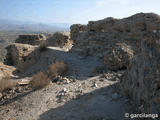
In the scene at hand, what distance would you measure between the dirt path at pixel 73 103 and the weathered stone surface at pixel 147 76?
21.0 inches

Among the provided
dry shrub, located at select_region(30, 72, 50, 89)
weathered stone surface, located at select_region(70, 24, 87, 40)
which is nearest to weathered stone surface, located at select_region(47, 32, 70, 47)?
weathered stone surface, located at select_region(70, 24, 87, 40)

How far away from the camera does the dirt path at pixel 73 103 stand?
4.99 metres

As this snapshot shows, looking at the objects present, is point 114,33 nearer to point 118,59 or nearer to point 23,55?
point 118,59

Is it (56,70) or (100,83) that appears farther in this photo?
(56,70)

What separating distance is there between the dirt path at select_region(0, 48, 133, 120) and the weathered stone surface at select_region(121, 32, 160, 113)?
532mm

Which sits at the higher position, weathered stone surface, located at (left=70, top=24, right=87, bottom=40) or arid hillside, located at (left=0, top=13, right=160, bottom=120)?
weathered stone surface, located at (left=70, top=24, right=87, bottom=40)

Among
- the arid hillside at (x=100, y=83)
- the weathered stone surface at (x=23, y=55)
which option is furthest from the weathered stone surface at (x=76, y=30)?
the arid hillside at (x=100, y=83)

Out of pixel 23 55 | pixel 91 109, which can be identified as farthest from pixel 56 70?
pixel 23 55

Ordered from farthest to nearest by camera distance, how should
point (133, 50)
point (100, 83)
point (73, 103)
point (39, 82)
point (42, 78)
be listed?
point (133, 50) < point (42, 78) < point (39, 82) < point (100, 83) < point (73, 103)

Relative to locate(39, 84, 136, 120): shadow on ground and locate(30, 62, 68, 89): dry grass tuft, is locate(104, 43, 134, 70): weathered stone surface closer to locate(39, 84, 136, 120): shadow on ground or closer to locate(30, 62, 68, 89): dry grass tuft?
locate(30, 62, 68, 89): dry grass tuft

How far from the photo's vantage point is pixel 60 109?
5523mm

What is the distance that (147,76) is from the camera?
164 inches

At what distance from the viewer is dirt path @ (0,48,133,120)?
16.4 feet

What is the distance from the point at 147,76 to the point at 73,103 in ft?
8.61
